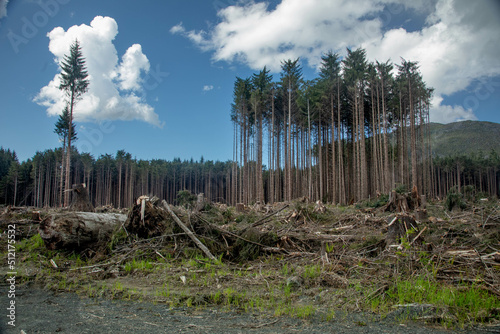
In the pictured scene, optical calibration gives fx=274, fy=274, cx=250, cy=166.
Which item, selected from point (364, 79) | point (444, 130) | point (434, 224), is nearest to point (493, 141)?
point (444, 130)

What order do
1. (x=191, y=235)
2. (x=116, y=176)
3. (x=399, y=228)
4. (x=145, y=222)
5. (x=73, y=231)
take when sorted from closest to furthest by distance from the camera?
1. (x=399, y=228)
2. (x=73, y=231)
3. (x=191, y=235)
4. (x=145, y=222)
5. (x=116, y=176)

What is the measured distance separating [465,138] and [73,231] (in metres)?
185

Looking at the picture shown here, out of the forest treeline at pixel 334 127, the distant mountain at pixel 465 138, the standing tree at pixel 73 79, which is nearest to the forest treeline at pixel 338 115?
the forest treeline at pixel 334 127

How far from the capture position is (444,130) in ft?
584

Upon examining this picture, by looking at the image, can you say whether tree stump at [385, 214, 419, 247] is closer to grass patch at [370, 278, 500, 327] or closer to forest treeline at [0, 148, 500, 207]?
grass patch at [370, 278, 500, 327]

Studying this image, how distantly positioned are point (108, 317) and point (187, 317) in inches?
38.4

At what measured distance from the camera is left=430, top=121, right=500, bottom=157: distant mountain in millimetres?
131125

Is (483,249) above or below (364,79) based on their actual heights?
below

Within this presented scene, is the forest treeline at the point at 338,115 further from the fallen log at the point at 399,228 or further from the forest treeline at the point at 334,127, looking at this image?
the fallen log at the point at 399,228

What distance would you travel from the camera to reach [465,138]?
146250mm

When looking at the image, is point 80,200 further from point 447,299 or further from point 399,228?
point 447,299

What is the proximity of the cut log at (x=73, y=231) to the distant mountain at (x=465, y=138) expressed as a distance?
141015 millimetres

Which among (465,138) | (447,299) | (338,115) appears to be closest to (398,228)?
(447,299)

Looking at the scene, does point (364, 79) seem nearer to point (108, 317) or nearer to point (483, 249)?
point (483, 249)
